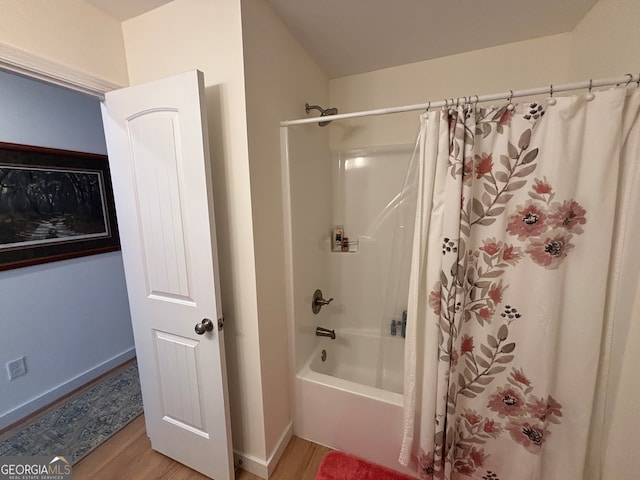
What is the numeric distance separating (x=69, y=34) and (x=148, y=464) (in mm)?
2157

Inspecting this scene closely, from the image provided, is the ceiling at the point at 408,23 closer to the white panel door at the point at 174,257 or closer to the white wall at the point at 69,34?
the white wall at the point at 69,34

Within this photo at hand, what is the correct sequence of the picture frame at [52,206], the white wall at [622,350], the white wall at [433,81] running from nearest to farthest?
the white wall at [622,350]
the white wall at [433,81]
the picture frame at [52,206]

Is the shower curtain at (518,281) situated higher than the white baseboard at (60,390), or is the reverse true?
the shower curtain at (518,281)

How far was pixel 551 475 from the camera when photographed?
106cm

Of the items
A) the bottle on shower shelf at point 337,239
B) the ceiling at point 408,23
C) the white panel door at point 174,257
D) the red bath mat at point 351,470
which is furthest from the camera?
the bottle on shower shelf at point 337,239

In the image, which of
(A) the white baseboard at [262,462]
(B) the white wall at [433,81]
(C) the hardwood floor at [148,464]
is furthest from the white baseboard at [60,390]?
(B) the white wall at [433,81]

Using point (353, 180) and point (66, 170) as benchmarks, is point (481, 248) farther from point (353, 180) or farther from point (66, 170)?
point (66, 170)

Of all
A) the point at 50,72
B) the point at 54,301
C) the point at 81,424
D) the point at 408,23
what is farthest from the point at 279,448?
the point at 408,23

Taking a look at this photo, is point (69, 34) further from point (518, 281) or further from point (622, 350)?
point (622, 350)

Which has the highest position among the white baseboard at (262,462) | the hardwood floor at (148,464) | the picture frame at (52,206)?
the picture frame at (52,206)

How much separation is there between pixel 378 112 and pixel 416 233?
1.82 feet

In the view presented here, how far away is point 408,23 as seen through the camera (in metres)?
1.30

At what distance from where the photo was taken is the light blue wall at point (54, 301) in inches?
64.3

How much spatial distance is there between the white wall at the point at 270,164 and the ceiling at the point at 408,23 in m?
0.14
